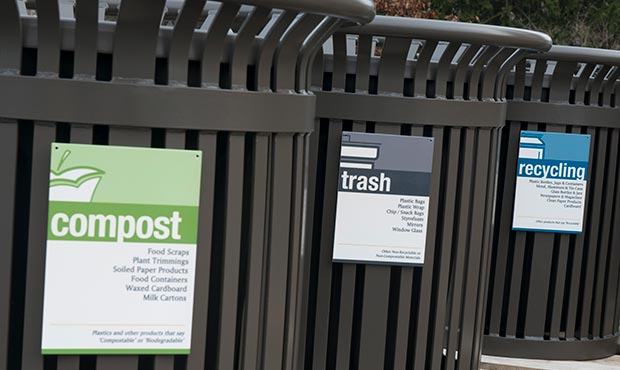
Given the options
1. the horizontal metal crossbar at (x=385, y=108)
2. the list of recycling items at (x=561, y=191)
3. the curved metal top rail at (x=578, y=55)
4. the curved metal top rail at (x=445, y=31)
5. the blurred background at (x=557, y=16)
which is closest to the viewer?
the curved metal top rail at (x=445, y=31)

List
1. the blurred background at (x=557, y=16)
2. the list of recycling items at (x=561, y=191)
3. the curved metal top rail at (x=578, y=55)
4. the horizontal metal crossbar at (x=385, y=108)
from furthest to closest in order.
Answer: the blurred background at (x=557, y=16), the list of recycling items at (x=561, y=191), the curved metal top rail at (x=578, y=55), the horizontal metal crossbar at (x=385, y=108)

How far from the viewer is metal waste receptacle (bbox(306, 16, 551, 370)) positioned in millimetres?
3039

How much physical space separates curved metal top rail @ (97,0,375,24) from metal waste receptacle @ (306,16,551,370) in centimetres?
56

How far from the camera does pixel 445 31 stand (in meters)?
2.96

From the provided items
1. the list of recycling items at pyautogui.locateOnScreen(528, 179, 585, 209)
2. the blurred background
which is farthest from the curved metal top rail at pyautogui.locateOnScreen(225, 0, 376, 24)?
the blurred background

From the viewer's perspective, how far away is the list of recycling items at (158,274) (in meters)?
2.15

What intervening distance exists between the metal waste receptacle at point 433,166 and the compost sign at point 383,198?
4 centimetres

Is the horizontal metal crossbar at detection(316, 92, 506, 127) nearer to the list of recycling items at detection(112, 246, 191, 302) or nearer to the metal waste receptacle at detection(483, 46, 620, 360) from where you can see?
the list of recycling items at detection(112, 246, 191, 302)

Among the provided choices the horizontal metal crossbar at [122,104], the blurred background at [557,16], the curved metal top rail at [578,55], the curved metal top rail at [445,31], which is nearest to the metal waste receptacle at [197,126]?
the horizontal metal crossbar at [122,104]

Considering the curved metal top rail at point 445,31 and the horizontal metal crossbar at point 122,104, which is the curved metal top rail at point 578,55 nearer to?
the curved metal top rail at point 445,31

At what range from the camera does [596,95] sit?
433 centimetres

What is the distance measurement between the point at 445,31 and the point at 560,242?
1.71 meters

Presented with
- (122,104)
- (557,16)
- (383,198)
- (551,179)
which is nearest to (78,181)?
(122,104)

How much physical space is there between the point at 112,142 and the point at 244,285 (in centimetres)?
48
